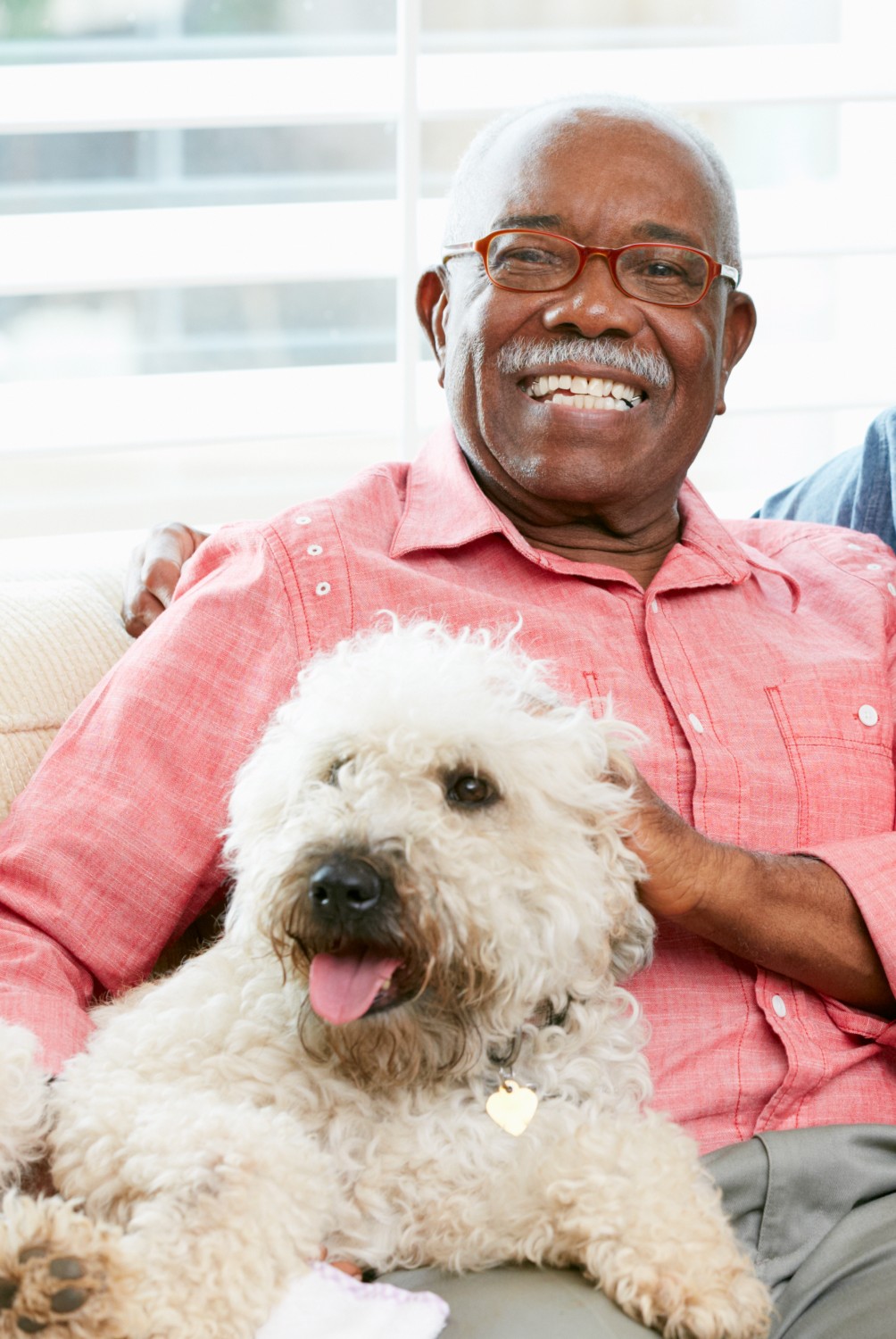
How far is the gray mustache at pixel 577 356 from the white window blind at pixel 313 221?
4.36ft

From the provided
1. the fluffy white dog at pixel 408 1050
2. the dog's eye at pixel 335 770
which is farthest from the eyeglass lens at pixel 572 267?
the dog's eye at pixel 335 770

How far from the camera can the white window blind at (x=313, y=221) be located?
130 inches

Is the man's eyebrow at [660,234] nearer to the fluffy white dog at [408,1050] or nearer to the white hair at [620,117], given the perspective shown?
the white hair at [620,117]

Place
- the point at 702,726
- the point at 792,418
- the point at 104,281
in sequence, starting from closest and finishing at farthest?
the point at 702,726
the point at 104,281
the point at 792,418

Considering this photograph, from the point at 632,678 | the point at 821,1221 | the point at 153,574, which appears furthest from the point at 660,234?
the point at 821,1221

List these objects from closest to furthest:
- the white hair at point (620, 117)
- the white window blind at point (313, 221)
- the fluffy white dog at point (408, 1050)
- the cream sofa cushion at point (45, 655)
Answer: the fluffy white dog at point (408, 1050)
the cream sofa cushion at point (45, 655)
the white hair at point (620, 117)
the white window blind at point (313, 221)

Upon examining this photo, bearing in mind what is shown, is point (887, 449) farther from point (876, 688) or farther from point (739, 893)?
point (739, 893)

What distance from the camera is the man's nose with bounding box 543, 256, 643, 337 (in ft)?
6.16

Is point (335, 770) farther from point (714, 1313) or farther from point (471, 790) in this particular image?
point (714, 1313)

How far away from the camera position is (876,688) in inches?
73.3

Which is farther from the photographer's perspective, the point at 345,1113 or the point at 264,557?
the point at 264,557

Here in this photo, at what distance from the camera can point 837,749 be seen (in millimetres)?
1784

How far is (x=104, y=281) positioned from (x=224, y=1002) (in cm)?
232

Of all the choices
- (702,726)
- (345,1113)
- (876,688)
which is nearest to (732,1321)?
(345,1113)
